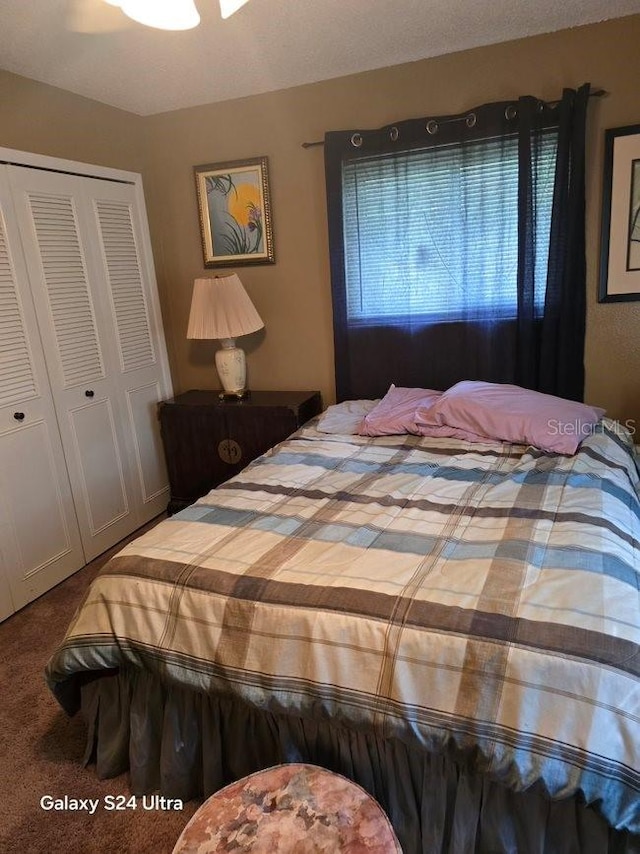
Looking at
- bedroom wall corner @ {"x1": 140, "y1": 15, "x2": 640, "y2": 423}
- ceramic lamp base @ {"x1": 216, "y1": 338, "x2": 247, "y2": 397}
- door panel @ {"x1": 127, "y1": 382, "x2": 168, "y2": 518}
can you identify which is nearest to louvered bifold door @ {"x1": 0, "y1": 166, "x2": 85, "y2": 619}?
door panel @ {"x1": 127, "y1": 382, "x2": 168, "y2": 518}

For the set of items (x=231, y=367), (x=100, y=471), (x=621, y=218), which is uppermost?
(x=621, y=218)

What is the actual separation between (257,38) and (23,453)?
2115mm

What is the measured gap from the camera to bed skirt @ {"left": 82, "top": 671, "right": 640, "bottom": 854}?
114cm

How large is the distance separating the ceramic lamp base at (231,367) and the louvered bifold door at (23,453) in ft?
3.02

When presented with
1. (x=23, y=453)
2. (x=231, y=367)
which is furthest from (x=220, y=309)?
(x=23, y=453)

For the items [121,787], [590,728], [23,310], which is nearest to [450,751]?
[590,728]

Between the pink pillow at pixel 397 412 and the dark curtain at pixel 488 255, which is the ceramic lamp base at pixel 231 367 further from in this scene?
the pink pillow at pixel 397 412

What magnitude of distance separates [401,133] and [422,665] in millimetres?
2481

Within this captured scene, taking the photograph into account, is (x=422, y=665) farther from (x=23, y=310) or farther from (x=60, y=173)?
(x=60, y=173)

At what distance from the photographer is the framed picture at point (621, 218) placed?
240 cm

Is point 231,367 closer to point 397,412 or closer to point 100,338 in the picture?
point 100,338

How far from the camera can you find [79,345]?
2801 millimetres

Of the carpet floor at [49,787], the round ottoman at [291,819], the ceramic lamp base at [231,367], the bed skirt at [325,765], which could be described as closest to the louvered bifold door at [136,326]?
the ceramic lamp base at [231,367]

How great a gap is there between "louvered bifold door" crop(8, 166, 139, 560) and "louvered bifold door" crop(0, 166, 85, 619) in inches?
2.2
